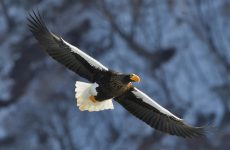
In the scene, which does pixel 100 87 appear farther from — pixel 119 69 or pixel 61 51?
pixel 119 69

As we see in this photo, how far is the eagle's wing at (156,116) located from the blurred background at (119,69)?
23.0 feet

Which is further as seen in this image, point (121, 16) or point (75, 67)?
point (121, 16)

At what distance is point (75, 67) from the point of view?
43.0 ft

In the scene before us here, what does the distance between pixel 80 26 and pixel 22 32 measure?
1.30m

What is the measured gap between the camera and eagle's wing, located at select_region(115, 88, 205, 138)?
13312mm

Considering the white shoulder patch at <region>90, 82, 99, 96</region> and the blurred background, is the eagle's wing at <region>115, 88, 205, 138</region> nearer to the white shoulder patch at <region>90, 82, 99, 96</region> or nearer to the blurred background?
the white shoulder patch at <region>90, 82, 99, 96</region>

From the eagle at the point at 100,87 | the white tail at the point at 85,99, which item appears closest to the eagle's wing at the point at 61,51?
the eagle at the point at 100,87

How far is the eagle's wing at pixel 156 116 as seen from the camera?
13312 mm

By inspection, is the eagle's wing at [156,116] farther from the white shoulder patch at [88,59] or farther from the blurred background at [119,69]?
the blurred background at [119,69]

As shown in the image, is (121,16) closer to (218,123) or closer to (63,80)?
(63,80)

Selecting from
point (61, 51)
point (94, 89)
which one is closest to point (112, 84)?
point (94, 89)

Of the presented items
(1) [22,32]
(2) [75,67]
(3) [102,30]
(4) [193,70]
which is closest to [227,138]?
(4) [193,70]

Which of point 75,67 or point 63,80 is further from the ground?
point 63,80

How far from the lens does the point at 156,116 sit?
44.0ft
